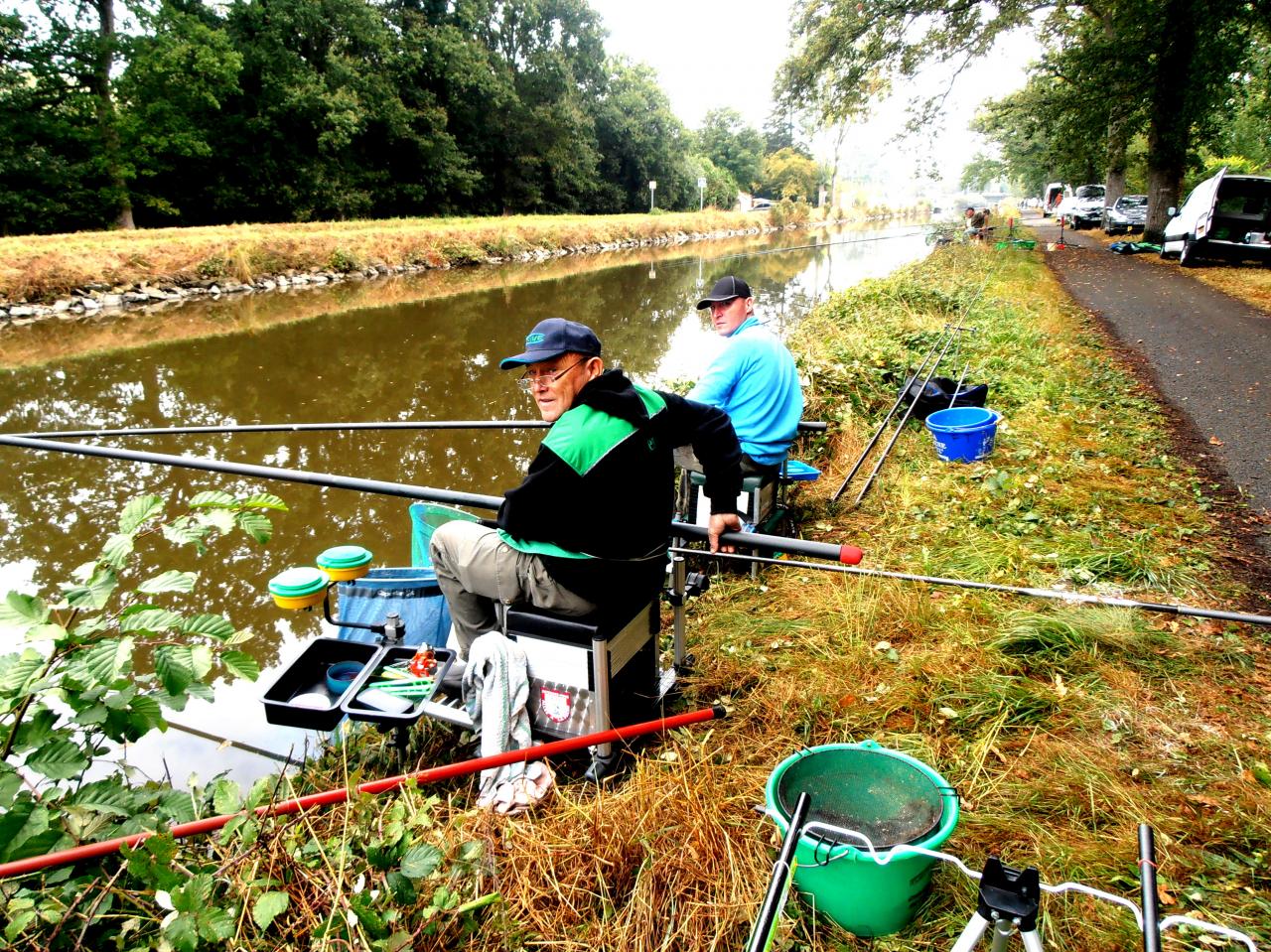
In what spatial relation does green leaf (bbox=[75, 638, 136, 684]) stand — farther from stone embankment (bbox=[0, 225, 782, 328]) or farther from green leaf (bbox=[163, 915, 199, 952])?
stone embankment (bbox=[0, 225, 782, 328])

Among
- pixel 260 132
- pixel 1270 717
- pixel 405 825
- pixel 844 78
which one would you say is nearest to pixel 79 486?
pixel 405 825

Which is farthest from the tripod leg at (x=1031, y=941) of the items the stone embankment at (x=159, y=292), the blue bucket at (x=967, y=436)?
the stone embankment at (x=159, y=292)

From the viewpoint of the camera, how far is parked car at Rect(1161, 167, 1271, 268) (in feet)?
41.9

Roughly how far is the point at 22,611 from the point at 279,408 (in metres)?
7.38

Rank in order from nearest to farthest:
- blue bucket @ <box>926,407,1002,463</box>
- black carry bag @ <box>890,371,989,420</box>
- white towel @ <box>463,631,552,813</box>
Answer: white towel @ <box>463,631,552,813</box>, blue bucket @ <box>926,407,1002,463</box>, black carry bag @ <box>890,371,989,420</box>

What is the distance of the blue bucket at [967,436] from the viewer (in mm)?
5012

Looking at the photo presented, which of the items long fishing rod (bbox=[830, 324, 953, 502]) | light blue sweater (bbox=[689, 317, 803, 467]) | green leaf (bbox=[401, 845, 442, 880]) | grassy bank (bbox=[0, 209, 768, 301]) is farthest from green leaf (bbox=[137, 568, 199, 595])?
grassy bank (bbox=[0, 209, 768, 301])

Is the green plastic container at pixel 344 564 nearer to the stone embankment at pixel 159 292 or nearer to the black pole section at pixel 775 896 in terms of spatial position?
the black pole section at pixel 775 896

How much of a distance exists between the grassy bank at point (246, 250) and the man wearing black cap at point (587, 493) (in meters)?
16.7

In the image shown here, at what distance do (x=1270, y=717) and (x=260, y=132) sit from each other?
36592 millimetres

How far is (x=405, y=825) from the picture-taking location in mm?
1770

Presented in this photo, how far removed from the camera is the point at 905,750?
8.08 ft

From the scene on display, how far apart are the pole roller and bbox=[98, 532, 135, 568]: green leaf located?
674mm

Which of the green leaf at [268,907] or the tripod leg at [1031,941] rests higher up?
the tripod leg at [1031,941]
